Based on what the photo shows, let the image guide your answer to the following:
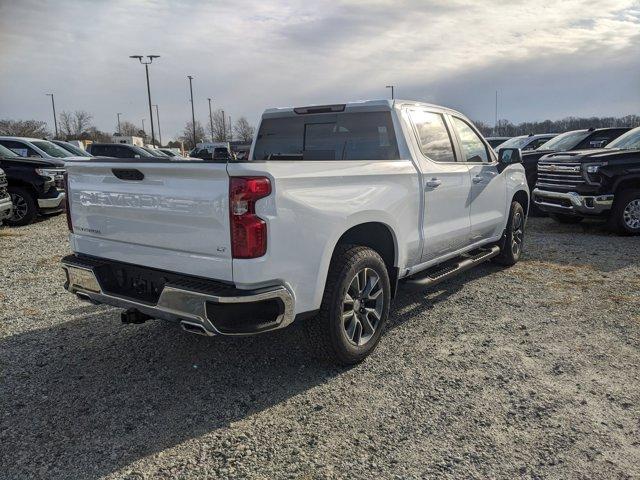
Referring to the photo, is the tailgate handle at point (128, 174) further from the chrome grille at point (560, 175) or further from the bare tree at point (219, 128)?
the bare tree at point (219, 128)

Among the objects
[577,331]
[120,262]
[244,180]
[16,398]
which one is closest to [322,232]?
[244,180]

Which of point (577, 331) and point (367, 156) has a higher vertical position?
point (367, 156)

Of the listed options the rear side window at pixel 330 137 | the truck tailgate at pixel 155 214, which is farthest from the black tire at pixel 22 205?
the truck tailgate at pixel 155 214

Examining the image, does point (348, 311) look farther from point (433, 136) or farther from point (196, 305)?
point (433, 136)

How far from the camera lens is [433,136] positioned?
480 cm

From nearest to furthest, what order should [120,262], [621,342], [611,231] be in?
[120,262] → [621,342] → [611,231]

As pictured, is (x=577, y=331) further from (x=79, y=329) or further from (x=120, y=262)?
(x=79, y=329)

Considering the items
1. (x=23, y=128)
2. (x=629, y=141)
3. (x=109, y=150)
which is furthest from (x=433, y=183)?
(x=23, y=128)

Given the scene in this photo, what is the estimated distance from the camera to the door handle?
4.35 meters

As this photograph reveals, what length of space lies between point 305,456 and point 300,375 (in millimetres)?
949

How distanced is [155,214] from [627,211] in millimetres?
8318

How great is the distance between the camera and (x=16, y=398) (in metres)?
3.32

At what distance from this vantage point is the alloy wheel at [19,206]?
1022 centimetres

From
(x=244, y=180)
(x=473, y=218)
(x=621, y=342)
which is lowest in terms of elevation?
(x=621, y=342)
